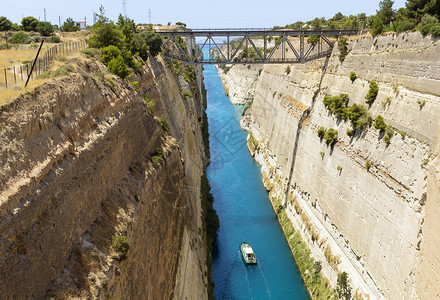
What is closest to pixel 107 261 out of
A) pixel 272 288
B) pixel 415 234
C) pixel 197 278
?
pixel 197 278

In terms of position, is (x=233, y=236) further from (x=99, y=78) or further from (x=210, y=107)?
(x=210, y=107)

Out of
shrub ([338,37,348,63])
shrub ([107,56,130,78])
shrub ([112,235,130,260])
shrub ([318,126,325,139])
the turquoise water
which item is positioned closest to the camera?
shrub ([112,235,130,260])

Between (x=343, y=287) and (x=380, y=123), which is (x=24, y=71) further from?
(x=343, y=287)

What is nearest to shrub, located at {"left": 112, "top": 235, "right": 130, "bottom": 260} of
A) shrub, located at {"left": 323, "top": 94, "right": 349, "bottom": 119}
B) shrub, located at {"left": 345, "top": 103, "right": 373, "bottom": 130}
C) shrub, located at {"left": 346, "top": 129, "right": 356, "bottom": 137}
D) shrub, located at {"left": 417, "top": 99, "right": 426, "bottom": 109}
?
shrub, located at {"left": 417, "top": 99, "right": 426, "bottom": 109}

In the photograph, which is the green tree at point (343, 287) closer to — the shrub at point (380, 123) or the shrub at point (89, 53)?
the shrub at point (380, 123)

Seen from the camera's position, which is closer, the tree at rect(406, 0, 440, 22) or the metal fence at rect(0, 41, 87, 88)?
the metal fence at rect(0, 41, 87, 88)

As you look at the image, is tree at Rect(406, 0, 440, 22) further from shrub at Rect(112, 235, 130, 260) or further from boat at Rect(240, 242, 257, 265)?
shrub at Rect(112, 235, 130, 260)

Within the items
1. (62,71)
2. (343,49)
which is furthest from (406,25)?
(62,71)
